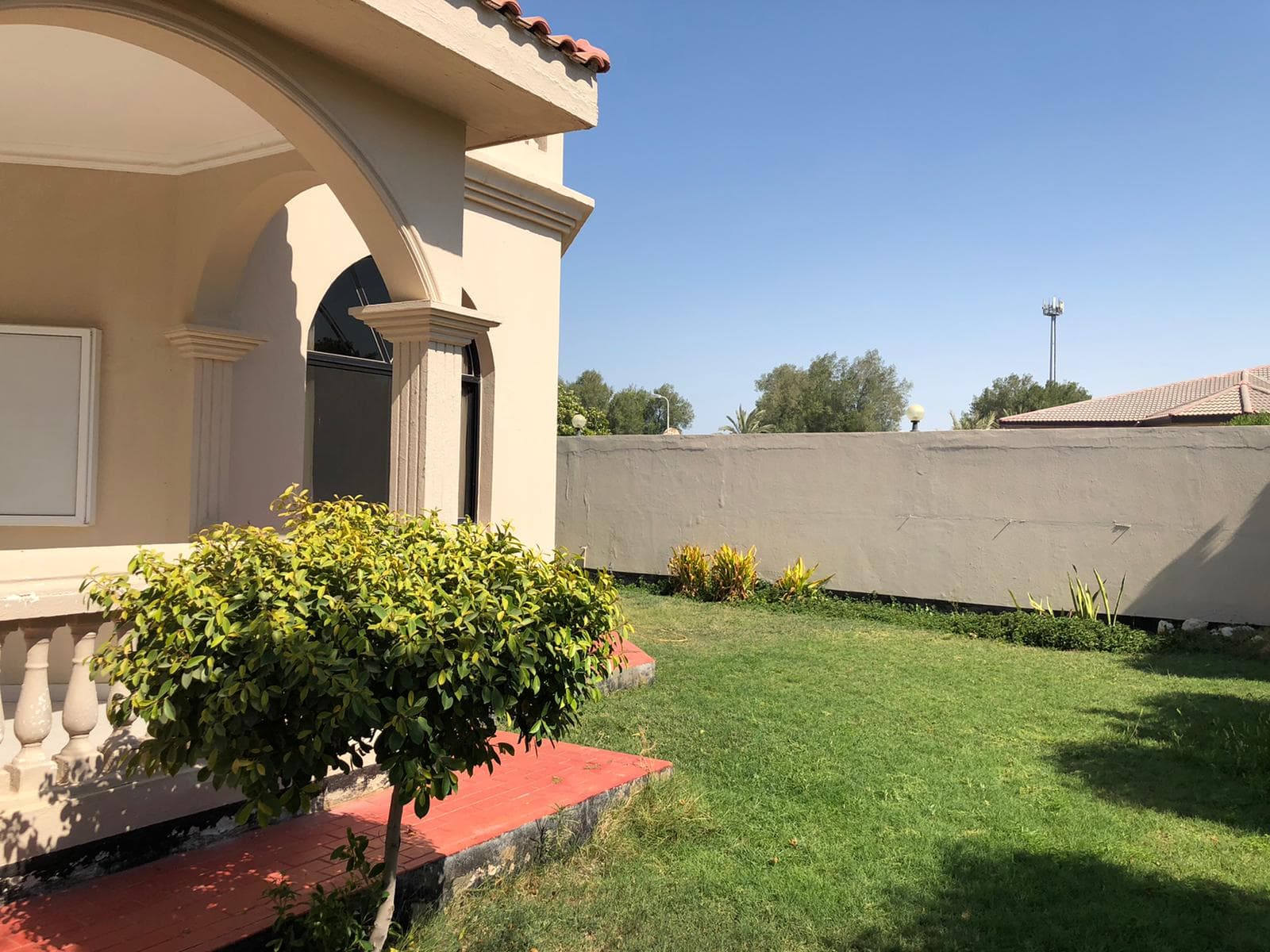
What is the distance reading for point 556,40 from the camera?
5.16 metres

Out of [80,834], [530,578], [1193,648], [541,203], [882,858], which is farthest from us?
[1193,648]

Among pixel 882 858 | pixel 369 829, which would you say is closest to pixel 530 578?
pixel 369 829

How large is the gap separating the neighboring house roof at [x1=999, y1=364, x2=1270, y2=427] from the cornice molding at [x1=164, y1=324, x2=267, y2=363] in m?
18.7

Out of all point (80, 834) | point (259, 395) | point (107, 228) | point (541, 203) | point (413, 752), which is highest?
point (541, 203)

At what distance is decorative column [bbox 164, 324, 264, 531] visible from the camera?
6453mm

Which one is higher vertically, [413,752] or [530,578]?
[530,578]

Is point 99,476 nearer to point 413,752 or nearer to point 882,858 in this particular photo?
point 413,752

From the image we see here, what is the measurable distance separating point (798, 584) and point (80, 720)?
1042cm

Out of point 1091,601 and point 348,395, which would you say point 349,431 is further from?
point 1091,601

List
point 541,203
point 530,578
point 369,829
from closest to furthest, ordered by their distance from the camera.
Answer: point 530,578, point 369,829, point 541,203

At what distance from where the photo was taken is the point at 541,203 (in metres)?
8.52

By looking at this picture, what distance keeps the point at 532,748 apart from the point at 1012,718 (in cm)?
391

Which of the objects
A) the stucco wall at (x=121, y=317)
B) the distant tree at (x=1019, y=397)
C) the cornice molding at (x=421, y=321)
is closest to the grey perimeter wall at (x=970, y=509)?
the stucco wall at (x=121, y=317)

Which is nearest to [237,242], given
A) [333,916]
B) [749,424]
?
[333,916]
